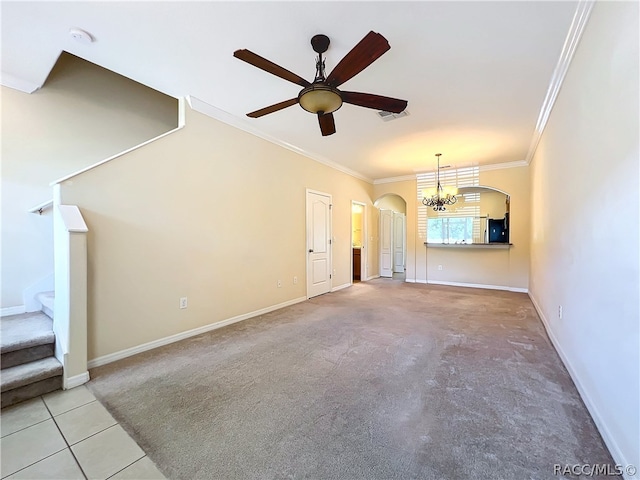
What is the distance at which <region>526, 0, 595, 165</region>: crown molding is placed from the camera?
72.9 inches

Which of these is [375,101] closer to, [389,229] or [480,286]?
[480,286]

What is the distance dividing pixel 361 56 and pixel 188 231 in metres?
2.56

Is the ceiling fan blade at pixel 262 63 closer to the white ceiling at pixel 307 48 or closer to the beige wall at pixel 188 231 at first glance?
the white ceiling at pixel 307 48

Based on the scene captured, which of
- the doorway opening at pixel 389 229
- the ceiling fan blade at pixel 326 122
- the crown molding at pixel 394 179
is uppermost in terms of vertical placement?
the crown molding at pixel 394 179

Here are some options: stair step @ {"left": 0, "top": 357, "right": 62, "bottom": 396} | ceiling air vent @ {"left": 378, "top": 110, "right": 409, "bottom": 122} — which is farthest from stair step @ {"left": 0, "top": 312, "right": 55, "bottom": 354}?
ceiling air vent @ {"left": 378, "top": 110, "right": 409, "bottom": 122}

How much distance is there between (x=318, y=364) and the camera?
8.20 ft

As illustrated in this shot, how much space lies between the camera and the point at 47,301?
8.56ft

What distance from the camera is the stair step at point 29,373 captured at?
187 centimetres

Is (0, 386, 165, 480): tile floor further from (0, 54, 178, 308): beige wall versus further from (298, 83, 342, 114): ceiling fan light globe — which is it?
(298, 83, 342, 114): ceiling fan light globe

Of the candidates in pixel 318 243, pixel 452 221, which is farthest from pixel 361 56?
pixel 452 221

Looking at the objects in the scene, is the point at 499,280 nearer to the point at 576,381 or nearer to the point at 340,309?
the point at 340,309

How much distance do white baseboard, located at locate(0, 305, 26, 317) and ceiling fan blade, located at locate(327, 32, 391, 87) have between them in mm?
3693

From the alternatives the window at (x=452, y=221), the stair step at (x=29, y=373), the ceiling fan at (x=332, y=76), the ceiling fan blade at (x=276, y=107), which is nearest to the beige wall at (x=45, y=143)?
the stair step at (x=29, y=373)

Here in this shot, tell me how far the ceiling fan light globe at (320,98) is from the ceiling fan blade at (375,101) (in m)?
0.08
